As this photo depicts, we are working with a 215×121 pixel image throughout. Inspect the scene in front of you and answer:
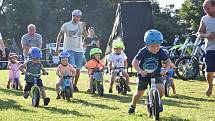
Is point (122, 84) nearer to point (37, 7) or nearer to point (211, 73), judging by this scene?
point (211, 73)

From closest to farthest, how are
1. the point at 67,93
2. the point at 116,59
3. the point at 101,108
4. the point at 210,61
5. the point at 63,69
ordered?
the point at 101,108, the point at 210,61, the point at 67,93, the point at 63,69, the point at 116,59

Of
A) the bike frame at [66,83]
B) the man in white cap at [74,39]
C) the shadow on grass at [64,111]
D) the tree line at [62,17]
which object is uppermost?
the tree line at [62,17]

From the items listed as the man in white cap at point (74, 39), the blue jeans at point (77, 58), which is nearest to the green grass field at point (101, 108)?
the blue jeans at point (77, 58)

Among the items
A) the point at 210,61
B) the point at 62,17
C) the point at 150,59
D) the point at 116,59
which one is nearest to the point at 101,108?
→ the point at 150,59

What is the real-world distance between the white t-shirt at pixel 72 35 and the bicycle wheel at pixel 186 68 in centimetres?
346

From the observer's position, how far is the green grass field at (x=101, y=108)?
7656 millimetres

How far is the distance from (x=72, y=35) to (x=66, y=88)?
8.06 ft

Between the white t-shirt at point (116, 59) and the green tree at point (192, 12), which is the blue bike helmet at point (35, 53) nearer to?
the white t-shirt at point (116, 59)

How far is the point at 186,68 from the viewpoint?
14.6 metres

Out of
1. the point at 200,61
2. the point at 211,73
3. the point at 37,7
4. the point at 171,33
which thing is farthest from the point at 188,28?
the point at 211,73

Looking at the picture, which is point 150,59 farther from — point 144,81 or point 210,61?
point 210,61

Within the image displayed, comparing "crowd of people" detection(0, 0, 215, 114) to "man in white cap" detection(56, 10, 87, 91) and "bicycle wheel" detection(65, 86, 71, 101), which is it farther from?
"bicycle wheel" detection(65, 86, 71, 101)

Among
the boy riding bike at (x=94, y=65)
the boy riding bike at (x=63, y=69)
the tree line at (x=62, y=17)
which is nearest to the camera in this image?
the boy riding bike at (x=63, y=69)

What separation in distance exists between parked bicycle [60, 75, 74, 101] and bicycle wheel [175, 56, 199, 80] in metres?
4.82
